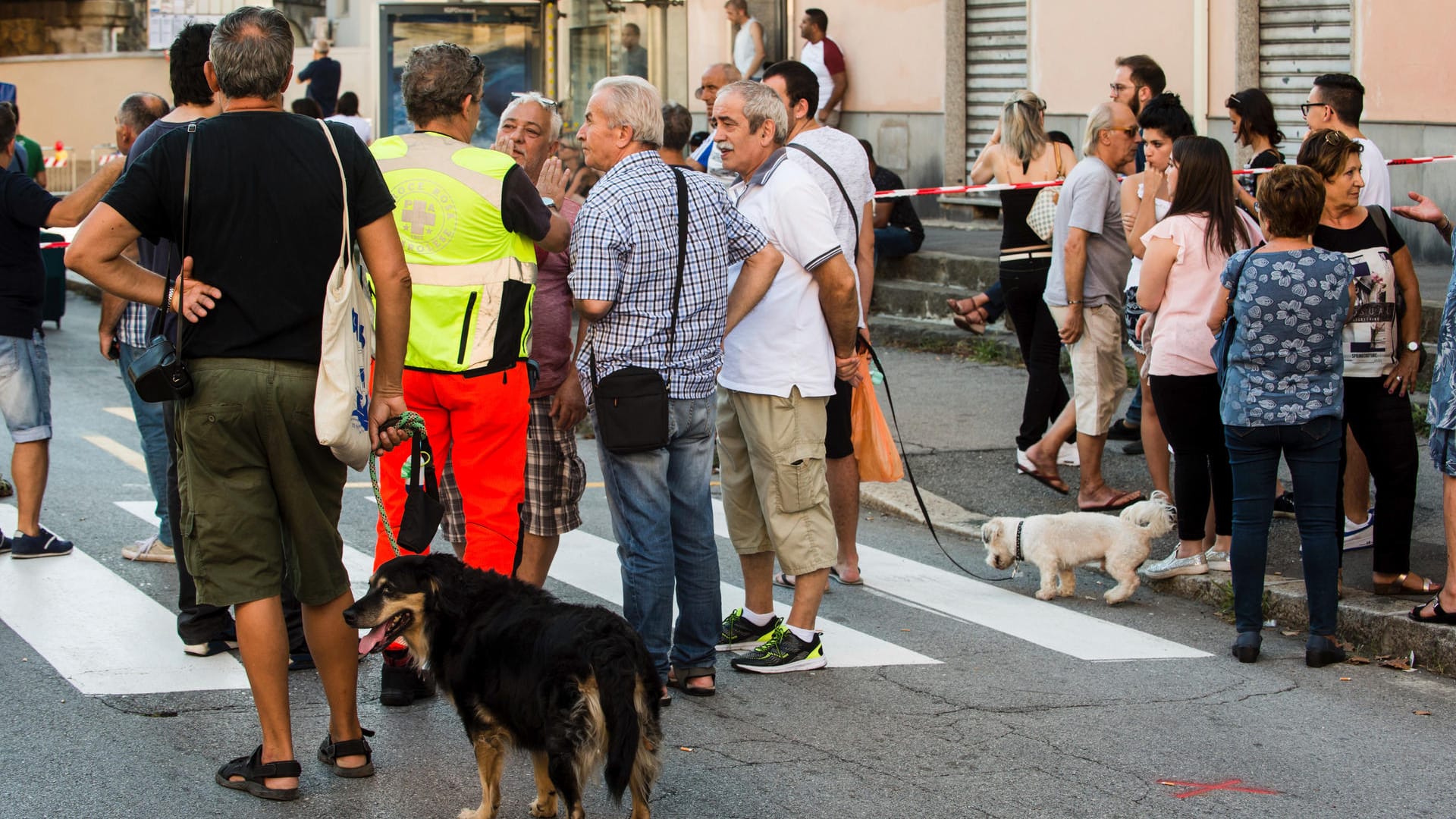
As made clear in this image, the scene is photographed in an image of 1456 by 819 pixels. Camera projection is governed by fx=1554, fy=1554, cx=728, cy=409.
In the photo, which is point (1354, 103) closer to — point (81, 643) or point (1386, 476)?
point (1386, 476)

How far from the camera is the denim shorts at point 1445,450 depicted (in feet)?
19.0

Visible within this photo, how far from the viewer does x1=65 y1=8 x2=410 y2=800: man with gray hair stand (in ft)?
13.6

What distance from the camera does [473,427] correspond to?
5.06 m

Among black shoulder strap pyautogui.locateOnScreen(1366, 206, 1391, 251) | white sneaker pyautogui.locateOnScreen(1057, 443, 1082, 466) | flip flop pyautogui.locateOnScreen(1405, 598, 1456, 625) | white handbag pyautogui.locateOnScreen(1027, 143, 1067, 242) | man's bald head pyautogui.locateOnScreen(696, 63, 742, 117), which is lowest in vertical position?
flip flop pyautogui.locateOnScreen(1405, 598, 1456, 625)

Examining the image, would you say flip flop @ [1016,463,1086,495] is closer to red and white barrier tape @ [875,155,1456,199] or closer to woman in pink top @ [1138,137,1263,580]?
woman in pink top @ [1138,137,1263,580]

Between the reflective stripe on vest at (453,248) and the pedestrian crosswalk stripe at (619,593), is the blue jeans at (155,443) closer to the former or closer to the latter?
the pedestrian crosswalk stripe at (619,593)

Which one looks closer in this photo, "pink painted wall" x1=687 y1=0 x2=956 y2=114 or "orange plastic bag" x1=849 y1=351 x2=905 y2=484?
"orange plastic bag" x1=849 y1=351 x2=905 y2=484

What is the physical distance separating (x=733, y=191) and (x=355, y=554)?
2.76m

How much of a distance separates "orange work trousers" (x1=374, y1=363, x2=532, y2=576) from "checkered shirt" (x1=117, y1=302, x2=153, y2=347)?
1.60m

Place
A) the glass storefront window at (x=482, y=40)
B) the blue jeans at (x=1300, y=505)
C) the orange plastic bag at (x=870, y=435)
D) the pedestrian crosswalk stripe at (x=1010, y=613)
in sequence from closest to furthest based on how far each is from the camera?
the blue jeans at (x=1300, y=505) → the pedestrian crosswalk stripe at (x=1010, y=613) → the orange plastic bag at (x=870, y=435) → the glass storefront window at (x=482, y=40)

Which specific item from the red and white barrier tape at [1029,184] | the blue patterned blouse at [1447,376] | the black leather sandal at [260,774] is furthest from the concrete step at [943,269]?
the black leather sandal at [260,774]

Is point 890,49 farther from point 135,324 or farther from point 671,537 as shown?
point 671,537

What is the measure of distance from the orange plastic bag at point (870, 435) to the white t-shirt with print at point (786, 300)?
845mm

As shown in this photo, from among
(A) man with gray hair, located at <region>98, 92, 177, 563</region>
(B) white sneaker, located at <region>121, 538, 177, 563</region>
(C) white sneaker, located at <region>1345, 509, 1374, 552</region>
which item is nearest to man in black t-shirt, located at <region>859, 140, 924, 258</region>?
(C) white sneaker, located at <region>1345, 509, 1374, 552</region>
